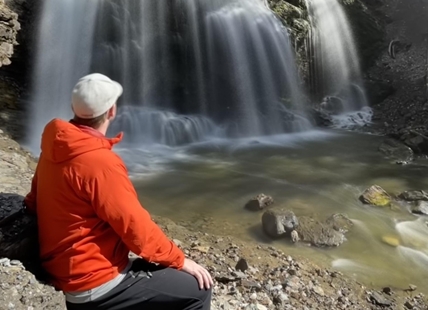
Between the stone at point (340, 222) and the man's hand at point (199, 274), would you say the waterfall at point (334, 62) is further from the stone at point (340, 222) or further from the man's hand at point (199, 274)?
the man's hand at point (199, 274)

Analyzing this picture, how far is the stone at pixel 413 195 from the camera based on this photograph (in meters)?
7.53

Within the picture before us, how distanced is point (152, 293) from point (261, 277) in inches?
91.9

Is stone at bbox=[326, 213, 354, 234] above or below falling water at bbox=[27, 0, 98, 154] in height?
below

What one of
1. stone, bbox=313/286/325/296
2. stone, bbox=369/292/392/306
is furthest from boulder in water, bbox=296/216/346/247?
stone, bbox=313/286/325/296

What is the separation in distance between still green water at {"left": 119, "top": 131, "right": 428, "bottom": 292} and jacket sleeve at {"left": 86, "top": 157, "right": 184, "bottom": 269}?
12.0ft

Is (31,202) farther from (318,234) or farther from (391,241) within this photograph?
(391,241)

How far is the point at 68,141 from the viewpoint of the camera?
2104 millimetres

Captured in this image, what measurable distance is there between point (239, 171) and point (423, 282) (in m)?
4.40

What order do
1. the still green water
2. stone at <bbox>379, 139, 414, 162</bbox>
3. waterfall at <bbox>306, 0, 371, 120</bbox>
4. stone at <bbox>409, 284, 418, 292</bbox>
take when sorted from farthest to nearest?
waterfall at <bbox>306, 0, 371, 120</bbox>, stone at <bbox>379, 139, 414, 162</bbox>, the still green water, stone at <bbox>409, 284, 418, 292</bbox>

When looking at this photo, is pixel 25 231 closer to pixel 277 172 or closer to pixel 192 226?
pixel 192 226

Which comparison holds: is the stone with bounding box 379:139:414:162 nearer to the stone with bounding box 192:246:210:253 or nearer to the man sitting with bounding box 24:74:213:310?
the stone with bounding box 192:246:210:253

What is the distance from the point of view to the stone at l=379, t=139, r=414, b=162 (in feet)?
33.0

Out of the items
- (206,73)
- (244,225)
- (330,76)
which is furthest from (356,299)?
(330,76)

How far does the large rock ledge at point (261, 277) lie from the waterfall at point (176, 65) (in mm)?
5573
